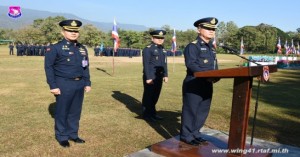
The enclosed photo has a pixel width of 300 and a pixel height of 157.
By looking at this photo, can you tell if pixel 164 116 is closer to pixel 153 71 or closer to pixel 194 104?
pixel 153 71

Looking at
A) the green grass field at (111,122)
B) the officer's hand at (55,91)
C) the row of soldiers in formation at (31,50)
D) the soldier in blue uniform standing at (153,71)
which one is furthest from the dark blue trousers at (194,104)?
the row of soldiers in formation at (31,50)

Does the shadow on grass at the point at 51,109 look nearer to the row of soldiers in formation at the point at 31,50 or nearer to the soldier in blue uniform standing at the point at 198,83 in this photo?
the soldier in blue uniform standing at the point at 198,83

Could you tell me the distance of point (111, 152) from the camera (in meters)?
5.21

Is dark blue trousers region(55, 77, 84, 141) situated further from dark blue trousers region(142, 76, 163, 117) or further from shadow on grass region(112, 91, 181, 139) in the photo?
dark blue trousers region(142, 76, 163, 117)

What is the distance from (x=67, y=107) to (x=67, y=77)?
1.62 ft

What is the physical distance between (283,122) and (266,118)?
19.6 inches

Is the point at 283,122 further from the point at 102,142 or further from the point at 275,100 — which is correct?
the point at 102,142

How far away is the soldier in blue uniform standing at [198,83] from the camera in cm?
482

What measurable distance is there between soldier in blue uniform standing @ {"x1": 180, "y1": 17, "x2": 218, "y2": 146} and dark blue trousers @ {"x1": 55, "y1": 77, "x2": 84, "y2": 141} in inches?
68.1

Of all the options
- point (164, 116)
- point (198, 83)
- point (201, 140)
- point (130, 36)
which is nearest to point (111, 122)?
point (164, 116)

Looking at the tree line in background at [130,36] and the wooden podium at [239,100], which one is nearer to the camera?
the wooden podium at [239,100]

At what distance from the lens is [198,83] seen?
4.95 metres

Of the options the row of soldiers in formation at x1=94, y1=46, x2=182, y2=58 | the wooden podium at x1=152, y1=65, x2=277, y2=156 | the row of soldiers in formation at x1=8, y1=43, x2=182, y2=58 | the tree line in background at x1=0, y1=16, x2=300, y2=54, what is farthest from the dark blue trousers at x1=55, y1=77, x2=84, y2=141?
the tree line in background at x1=0, y1=16, x2=300, y2=54

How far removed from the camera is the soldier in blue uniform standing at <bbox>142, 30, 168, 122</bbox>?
7430 mm
